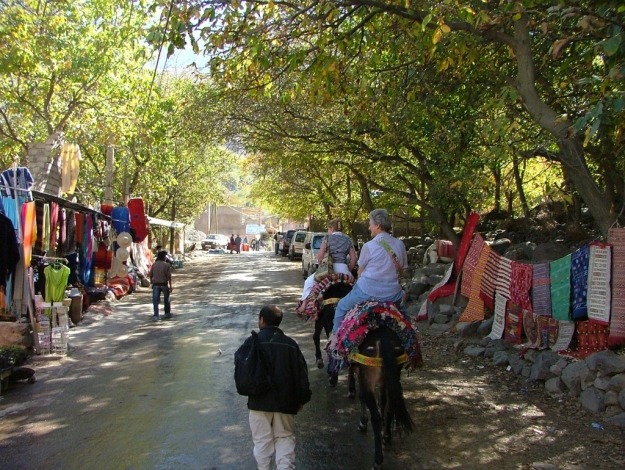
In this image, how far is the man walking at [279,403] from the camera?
3.96 metres

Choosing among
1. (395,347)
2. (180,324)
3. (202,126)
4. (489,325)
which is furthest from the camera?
(202,126)

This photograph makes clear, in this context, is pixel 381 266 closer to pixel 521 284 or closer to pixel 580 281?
pixel 580 281

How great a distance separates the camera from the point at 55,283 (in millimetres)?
9758

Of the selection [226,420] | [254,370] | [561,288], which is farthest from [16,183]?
[561,288]

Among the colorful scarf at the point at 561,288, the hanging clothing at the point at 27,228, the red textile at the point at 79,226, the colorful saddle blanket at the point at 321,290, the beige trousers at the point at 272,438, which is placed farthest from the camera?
the red textile at the point at 79,226

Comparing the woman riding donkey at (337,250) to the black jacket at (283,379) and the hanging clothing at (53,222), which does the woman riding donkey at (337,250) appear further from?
the hanging clothing at (53,222)

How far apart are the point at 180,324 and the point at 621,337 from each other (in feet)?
28.1

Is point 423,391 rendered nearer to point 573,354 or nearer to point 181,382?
point 573,354

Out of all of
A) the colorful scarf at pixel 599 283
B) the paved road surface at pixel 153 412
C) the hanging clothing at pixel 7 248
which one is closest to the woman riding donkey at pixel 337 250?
the paved road surface at pixel 153 412

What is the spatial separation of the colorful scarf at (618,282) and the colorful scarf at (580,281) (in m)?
0.43

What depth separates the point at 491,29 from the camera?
22.8ft

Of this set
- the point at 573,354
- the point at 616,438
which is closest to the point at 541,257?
the point at 573,354

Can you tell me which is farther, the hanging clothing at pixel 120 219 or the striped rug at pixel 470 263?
the hanging clothing at pixel 120 219

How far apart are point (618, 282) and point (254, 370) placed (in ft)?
15.1
